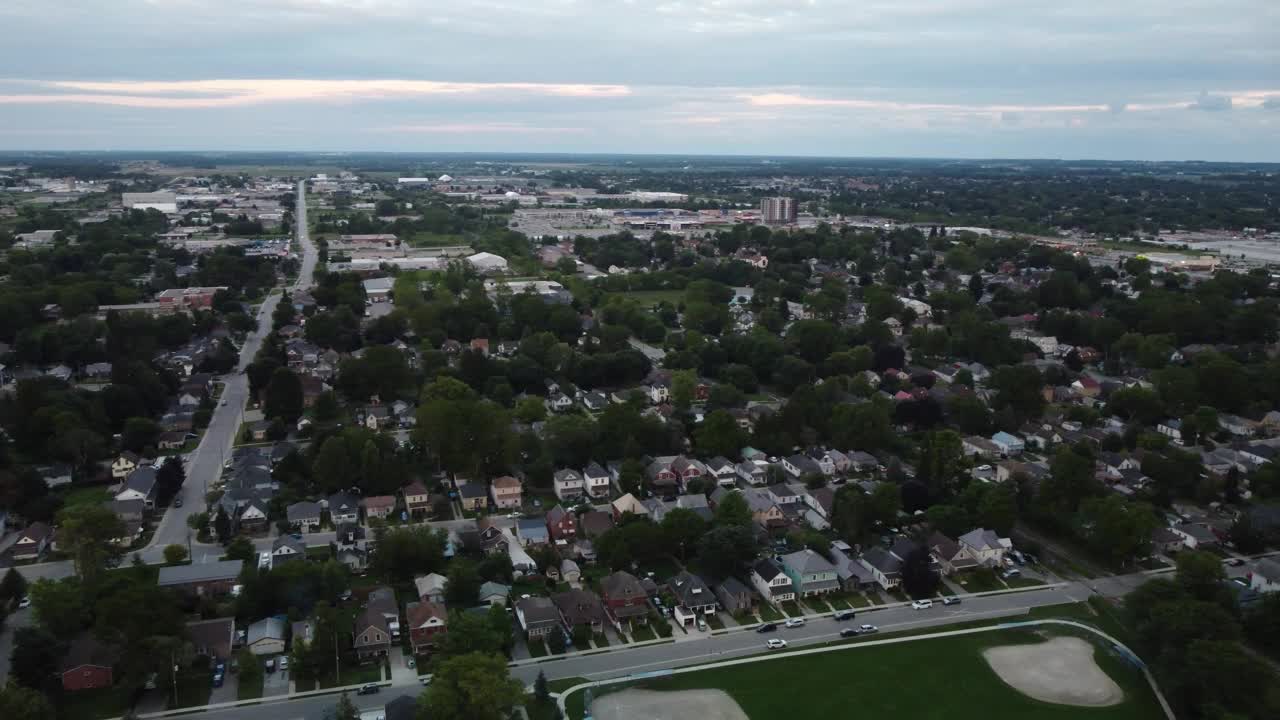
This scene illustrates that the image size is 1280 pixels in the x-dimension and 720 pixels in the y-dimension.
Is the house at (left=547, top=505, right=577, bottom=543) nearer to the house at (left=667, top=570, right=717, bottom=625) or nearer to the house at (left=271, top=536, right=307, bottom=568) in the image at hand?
the house at (left=667, top=570, right=717, bottom=625)

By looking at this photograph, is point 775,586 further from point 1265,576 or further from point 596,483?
point 1265,576

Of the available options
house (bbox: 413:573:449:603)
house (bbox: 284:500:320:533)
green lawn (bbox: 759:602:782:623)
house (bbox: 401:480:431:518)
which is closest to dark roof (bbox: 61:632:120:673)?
house (bbox: 413:573:449:603)

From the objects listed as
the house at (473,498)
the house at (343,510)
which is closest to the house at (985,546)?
the house at (473,498)

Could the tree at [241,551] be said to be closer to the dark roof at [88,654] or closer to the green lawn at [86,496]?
the dark roof at [88,654]

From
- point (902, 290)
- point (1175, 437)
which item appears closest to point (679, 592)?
point (1175, 437)

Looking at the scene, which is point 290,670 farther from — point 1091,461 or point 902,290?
point 902,290

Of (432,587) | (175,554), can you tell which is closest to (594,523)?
(432,587)

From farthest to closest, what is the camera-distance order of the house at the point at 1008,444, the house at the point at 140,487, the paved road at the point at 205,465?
the house at the point at 1008,444 < the house at the point at 140,487 < the paved road at the point at 205,465
